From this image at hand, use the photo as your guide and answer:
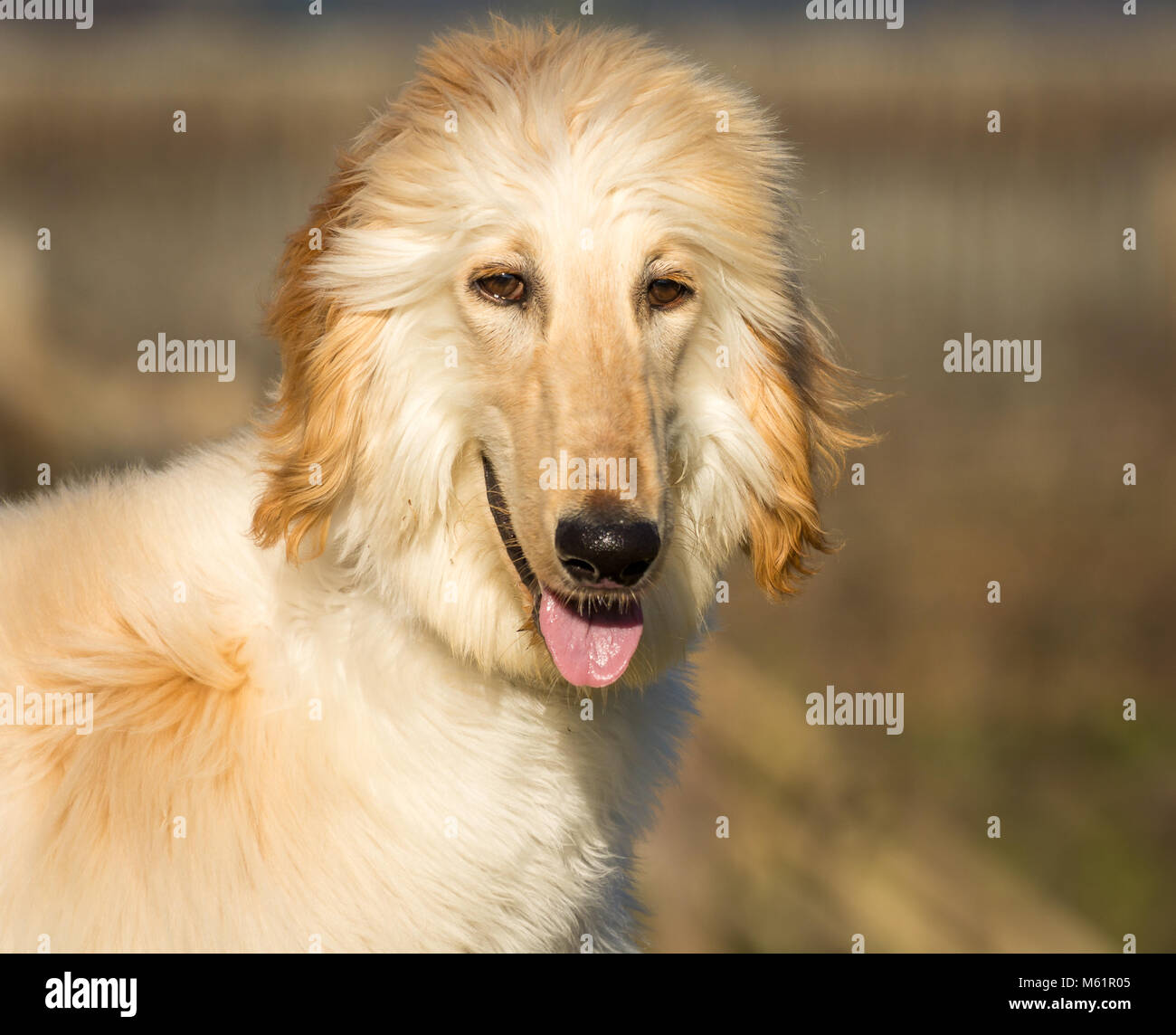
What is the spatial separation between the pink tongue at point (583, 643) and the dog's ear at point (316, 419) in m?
0.46

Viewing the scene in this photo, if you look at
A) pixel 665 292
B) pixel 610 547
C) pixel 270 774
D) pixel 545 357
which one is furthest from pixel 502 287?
pixel 270 774

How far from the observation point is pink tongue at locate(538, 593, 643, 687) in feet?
6.55

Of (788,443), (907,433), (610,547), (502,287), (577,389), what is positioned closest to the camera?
(610,547)

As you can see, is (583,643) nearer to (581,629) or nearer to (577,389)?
(581,629)

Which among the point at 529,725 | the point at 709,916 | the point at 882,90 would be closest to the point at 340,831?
the point at 529,725

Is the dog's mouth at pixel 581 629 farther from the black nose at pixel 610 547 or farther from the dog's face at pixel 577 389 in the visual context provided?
the black nose at pixel 610 547

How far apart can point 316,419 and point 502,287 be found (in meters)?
0.42

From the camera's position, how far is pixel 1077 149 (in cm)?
643

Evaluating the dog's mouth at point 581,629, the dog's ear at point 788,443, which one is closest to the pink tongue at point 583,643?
the dog's mouth at point 581,629

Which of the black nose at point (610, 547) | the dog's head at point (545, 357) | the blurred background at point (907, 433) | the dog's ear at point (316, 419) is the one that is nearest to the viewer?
the black nose at point (610, 547)

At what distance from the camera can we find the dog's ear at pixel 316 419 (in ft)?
6.86

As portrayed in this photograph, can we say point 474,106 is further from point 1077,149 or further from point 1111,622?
point 1111,622

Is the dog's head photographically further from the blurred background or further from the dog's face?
the blurred background

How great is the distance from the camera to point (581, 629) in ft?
6.59
